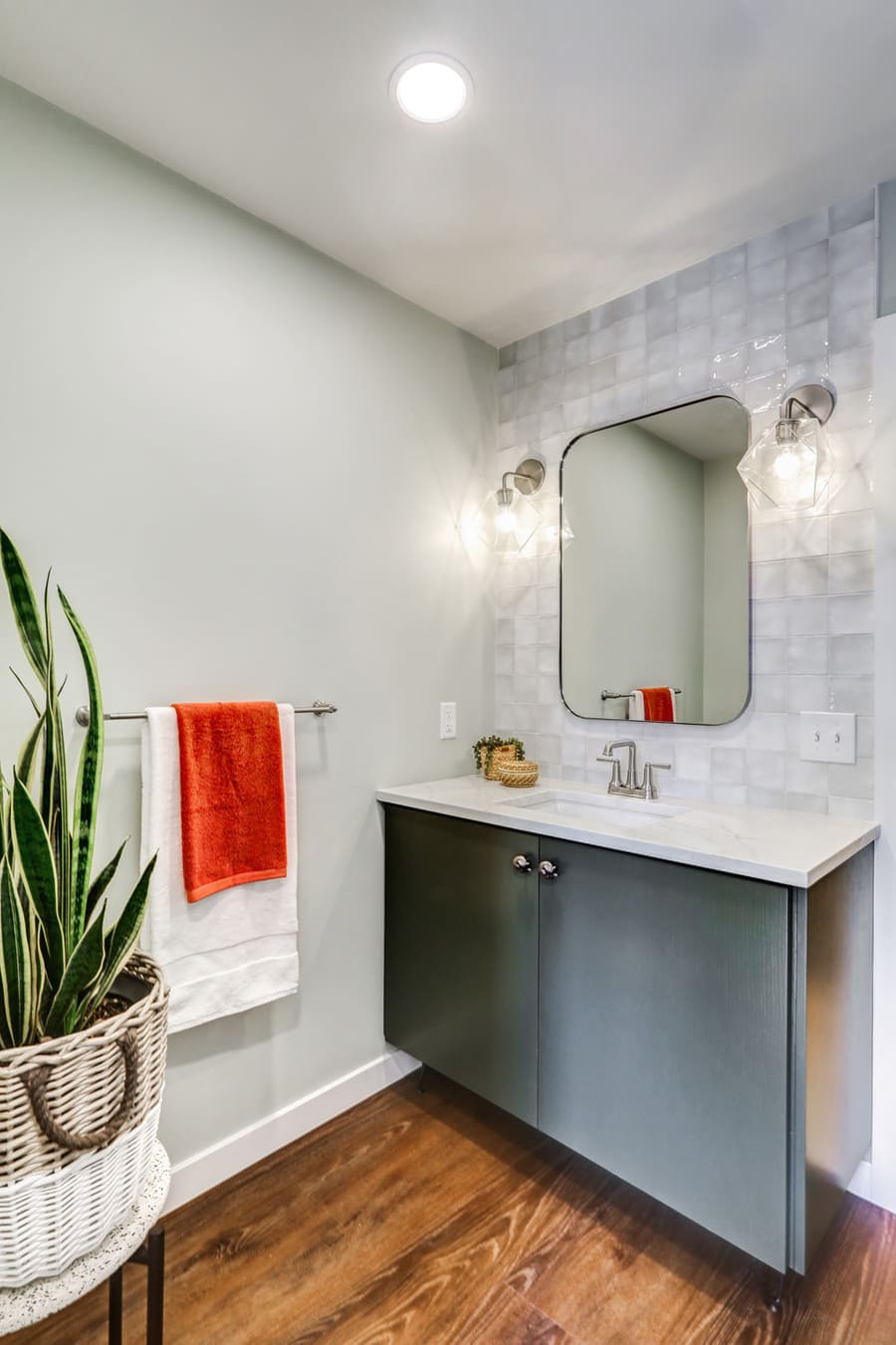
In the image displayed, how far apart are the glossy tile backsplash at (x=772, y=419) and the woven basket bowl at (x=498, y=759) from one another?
17 centimetres

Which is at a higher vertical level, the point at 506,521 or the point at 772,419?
the point at 772,419

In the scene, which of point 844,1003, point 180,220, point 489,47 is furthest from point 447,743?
point 489,47

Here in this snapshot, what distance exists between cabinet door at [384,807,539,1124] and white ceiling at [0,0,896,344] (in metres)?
1.49

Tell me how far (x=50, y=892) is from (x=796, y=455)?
5.75 feet

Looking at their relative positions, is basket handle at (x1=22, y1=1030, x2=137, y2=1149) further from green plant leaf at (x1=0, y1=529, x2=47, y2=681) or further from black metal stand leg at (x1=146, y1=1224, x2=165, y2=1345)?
green plant leaf at (x1=0, y1=529, x2=47, y2=681)

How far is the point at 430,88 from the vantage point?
1.35 metres

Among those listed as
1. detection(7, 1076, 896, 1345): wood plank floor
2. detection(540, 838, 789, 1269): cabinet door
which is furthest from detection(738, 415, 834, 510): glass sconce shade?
detection(7, 1076, 896, 1345): wood plank floor

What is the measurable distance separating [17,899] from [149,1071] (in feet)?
0.97

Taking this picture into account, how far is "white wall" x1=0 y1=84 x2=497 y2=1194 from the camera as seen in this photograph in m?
1.40

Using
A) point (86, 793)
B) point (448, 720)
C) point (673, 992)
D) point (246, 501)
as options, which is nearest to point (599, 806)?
point (448, 720)

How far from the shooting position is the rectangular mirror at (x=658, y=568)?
1.83m

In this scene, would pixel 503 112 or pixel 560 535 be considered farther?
pixel 560 535

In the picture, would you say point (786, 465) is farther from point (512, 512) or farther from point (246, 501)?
point (246, 501)

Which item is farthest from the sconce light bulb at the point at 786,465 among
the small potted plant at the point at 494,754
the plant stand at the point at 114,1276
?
the plant stand at the point at 114,1276
